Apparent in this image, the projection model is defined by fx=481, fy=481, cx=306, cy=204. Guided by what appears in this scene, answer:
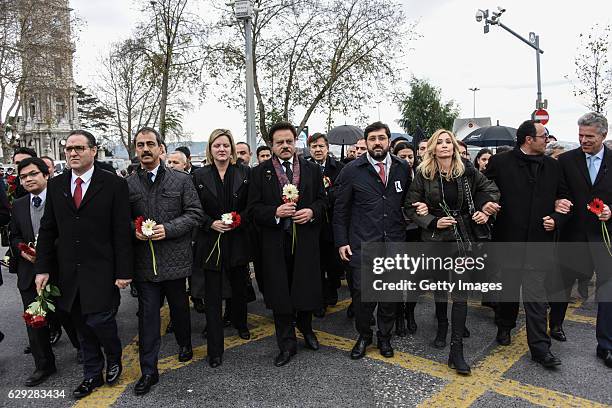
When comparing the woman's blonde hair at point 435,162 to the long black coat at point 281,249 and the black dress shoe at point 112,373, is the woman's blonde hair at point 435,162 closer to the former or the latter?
the long black coat at point 281,249

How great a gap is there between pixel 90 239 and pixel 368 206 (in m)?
2.46

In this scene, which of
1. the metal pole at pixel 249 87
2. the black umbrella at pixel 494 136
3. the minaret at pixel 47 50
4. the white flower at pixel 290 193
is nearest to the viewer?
the white flower at pixel 290 193

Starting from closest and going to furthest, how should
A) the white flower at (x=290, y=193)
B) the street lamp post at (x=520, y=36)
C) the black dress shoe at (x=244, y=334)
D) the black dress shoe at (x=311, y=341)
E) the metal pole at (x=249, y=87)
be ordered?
the white flower at (x=290, y=193)
the black dress shoe at (x=311, y=341)
the black dress shoe at (x=244, y=334)
the metal pole at (x=249, y=87)
the street lamp post at (x=520, y=36)

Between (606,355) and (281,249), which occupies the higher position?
(281,249)

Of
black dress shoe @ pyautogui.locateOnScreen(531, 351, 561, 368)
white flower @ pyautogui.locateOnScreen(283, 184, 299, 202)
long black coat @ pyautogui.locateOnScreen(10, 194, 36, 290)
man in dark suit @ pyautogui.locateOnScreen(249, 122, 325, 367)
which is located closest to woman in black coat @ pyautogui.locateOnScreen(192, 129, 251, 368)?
man in dark suit @ pyautogui.locateOnScreen(249, 122, 325, 367)

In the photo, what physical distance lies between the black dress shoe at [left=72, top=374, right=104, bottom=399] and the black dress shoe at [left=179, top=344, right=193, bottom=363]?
744 millimetres

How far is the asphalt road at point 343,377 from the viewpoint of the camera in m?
3.75

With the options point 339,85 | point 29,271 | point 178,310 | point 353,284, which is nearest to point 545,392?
point 353,284

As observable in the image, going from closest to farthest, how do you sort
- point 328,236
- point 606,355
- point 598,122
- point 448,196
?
point 606,355
point 448,196
point 598,122
point 328,236

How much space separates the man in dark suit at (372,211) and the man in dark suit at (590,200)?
1.65 metres

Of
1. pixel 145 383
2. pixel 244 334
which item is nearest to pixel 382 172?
pixel 244 334

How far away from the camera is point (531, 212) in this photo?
4.54 metres

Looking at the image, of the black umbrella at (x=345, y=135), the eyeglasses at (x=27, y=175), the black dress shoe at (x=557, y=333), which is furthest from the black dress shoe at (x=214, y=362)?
the black umbrella at (x=345, y=135)

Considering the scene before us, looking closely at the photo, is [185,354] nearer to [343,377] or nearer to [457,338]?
[343,377]
